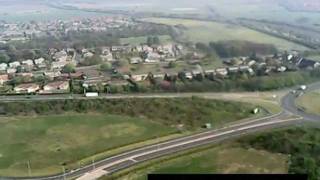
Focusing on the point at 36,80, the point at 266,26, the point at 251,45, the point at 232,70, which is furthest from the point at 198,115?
the point at 266,26

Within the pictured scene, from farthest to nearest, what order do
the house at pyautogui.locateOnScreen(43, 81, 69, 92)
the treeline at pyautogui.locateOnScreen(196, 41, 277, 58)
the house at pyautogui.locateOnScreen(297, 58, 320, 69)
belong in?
the treeline at pyautogui.locateOnScreen(196, 41, 277, 58)
the house at pyautogui.locateOnScreen(297, 58, 320, 69)
the house at pyautogui.locateOnScreen(43, 81, 69, 92)

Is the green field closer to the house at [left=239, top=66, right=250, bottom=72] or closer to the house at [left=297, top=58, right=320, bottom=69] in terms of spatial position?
the house at [left=239, top=66, right=250, bottom=72]

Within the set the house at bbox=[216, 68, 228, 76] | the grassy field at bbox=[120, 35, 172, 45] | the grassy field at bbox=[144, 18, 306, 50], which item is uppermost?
the grassy field at bbox=[144, 18, 306, 50]

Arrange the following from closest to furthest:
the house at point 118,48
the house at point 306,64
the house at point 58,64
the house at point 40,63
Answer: the house at point 306,64, the house at point 58,64, the house at point 40,63, the house at point 118,48

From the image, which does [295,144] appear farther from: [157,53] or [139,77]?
[157,53]

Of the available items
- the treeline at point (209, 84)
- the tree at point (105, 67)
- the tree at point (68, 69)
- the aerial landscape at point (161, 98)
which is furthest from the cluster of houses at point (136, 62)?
the tree at point (105, 67)

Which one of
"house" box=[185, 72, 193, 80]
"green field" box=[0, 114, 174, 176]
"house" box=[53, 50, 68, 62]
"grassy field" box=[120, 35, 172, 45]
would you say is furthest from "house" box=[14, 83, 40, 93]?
"grassy field" box=[120, 35, 172, 45]

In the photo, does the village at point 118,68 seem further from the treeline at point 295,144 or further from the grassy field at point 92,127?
the treeline at point 295,144
